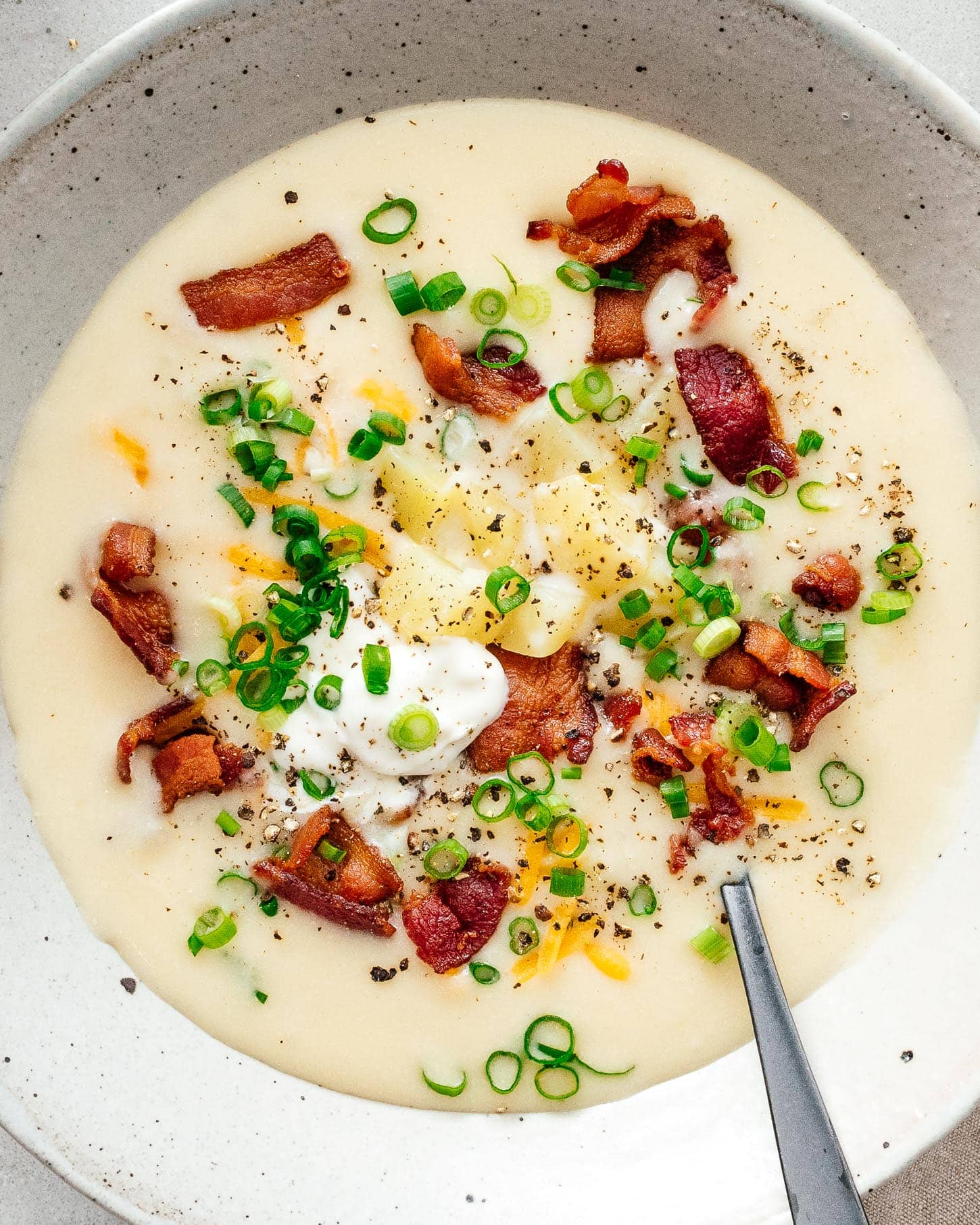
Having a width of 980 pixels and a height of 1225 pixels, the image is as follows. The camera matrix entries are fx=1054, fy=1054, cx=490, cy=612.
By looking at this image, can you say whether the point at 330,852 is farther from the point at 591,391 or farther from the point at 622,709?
the point at 591,391

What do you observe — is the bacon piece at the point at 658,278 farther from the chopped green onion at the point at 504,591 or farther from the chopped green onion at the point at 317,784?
the chopped green onion at the point at 317,784

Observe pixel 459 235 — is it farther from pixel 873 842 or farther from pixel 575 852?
pixel 873 842

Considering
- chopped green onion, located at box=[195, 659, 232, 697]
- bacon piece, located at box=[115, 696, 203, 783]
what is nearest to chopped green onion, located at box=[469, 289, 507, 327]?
chopped green onion, located at box=[195, 659, 232, 697]

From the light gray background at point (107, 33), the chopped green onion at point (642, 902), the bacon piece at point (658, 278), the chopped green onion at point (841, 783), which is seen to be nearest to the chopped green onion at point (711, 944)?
the chopped green onion at point (642, 902)


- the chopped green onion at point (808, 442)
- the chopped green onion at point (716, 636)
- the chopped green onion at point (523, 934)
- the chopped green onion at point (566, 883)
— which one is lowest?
the chopped green onion at point (523, 934)

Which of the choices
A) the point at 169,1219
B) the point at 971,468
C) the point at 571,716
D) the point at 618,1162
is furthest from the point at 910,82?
the point at 169,1219

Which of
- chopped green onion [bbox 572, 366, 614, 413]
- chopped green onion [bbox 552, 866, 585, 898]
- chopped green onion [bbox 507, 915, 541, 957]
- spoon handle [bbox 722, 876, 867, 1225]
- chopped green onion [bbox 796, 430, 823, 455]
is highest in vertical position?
chopped green onion [bbox 572, 366, 614, 413]

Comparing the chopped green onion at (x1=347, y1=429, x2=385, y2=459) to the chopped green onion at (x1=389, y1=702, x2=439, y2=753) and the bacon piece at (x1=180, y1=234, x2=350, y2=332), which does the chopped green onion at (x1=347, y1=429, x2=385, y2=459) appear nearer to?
the bacon piece at (x1=180, y1=234, x2=350, y2=332)
